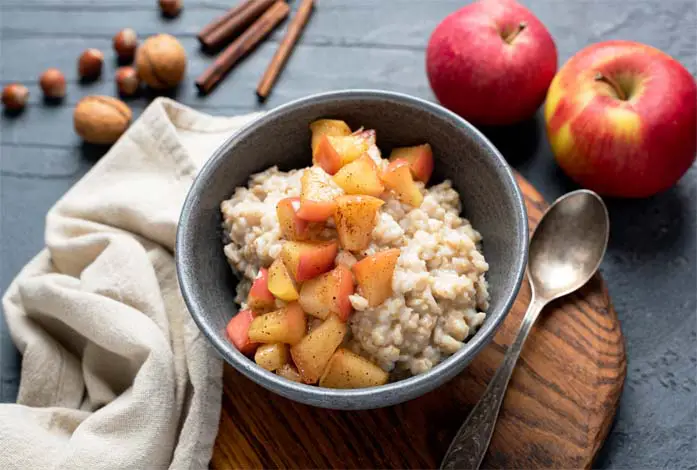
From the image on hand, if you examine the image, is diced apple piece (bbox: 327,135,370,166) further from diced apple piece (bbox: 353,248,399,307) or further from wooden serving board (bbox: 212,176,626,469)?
wooden serving board (bbox: 212,176,626,469)

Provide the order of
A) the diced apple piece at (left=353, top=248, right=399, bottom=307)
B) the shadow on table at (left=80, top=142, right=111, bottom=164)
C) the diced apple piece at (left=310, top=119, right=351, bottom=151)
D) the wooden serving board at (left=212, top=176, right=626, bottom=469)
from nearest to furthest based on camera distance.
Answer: the diced apple piece at (left=353, top=248, right=399, bottom=307) < the wooden serving board at (left=212, top=176, right=626, bottom=469) < the diced apple piece at (left=310, top=119, right=351, bottom=151) < the shadow on table at (left=80, top=142, right=111, bottom=164)

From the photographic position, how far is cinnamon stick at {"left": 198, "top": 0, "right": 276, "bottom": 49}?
112 inches

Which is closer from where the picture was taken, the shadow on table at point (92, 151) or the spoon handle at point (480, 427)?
the spoon handle at point (480, 427)

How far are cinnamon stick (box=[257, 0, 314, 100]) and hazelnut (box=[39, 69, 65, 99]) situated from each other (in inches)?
28.3

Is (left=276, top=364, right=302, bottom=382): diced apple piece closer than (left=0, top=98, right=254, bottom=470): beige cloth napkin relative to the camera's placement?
Yes

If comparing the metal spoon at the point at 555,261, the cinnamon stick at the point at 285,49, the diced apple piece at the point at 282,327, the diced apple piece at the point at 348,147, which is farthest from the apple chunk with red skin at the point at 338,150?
the cinnamon stick at the point at 285,49

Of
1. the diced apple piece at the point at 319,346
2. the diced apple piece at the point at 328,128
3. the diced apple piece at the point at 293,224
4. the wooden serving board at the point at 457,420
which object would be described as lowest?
the wooden serving board at the point at 457,420

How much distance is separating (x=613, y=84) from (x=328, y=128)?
0.94m

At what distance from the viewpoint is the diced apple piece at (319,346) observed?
1.74 metres

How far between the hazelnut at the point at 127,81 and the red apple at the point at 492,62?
1.05 m

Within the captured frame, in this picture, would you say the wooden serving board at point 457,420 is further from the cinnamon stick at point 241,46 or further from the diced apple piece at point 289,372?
the cinnamon stick at point 241,46

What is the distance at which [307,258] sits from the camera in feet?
5.76

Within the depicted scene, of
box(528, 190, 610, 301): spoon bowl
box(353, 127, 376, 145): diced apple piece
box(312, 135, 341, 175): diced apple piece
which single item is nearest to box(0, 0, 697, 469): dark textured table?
box(528, 190, 610, 301): spoon bowl

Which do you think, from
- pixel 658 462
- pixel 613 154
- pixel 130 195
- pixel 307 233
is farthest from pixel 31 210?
pixel 658 462
